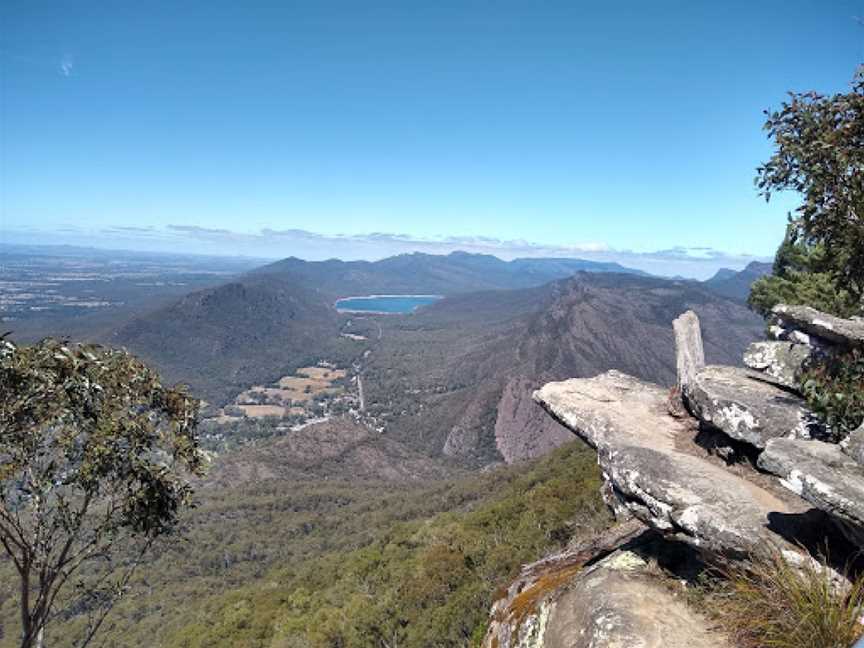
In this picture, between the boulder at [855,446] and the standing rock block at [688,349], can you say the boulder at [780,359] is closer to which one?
the standing rock block at [688,349]

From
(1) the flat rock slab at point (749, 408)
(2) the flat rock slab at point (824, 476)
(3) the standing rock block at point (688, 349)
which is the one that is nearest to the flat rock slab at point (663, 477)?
(1) the flat rock slab at point (749, 408)

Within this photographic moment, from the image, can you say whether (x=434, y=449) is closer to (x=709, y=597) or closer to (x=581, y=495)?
(x=581, y=495)

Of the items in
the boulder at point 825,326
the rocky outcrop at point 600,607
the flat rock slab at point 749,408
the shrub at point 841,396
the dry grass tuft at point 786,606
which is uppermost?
the boulder at point 825,326

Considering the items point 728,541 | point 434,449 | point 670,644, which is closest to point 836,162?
point 728,541

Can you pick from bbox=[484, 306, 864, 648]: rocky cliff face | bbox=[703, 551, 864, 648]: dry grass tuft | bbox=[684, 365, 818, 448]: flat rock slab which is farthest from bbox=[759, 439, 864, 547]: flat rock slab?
bbox=[684, 365, 818, 448]: flat rock slab

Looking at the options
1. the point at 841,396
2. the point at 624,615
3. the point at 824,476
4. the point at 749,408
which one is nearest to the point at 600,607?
the point at 624,615
